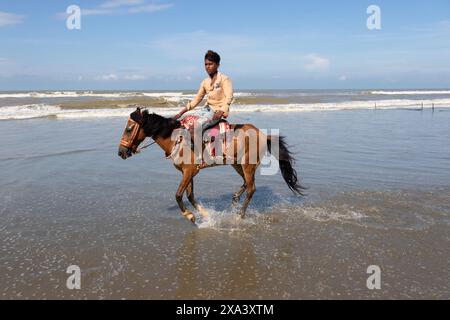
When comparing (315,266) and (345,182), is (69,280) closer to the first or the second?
(315,266)

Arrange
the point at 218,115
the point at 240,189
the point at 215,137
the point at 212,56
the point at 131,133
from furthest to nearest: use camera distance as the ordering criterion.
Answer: the point at 240,189, the point at 215,137, the point at 218,115, the point at 212,56, the point at 131,133

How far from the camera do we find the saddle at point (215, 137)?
22.6 feet

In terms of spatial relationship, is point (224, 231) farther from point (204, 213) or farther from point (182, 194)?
point (182, 194)

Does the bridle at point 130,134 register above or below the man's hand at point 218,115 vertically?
below

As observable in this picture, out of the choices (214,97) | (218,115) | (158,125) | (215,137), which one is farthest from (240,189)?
(158,125)

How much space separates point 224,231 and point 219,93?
7.85 ft

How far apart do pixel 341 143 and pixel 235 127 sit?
8269mm

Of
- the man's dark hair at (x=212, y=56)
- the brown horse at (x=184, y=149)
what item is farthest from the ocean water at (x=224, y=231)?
the man's dark hair at (x=212, y=56)

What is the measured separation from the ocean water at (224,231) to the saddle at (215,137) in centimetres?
114

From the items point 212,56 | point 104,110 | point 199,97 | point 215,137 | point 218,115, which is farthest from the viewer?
point 104,110

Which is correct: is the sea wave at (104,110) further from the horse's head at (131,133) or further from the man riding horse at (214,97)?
the horse's head at (131,133)

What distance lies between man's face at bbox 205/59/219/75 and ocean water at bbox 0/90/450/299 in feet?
8.45

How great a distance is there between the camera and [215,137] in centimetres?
702

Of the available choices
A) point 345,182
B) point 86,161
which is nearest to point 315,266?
point 345,182
